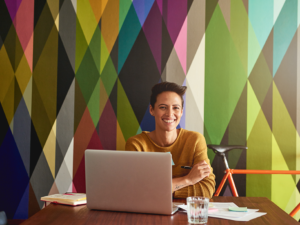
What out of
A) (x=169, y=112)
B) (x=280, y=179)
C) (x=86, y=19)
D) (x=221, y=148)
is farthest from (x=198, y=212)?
(x=86, y=19)

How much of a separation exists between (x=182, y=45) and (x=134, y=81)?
20.3 inches

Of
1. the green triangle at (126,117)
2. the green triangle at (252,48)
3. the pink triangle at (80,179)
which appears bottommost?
the pink triangle at (80,179)

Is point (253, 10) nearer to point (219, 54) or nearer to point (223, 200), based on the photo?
point (219, 54)

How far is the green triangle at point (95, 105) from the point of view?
2.39 metres

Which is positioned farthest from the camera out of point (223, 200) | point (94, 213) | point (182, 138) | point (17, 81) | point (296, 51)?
point (17, 81)

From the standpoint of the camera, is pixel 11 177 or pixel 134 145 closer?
pixel 134 145

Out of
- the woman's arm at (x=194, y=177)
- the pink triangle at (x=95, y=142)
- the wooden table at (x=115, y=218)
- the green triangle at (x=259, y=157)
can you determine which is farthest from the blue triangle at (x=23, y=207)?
the green triangle at (x=259, y=157)

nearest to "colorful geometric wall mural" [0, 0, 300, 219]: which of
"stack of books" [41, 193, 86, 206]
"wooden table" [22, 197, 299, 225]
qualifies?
"stack of books" [41, 193, 86, 206]

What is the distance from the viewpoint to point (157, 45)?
238 cm

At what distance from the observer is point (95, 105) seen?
2398mm

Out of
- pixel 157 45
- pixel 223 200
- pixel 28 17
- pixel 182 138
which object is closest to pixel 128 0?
pixel 157 45

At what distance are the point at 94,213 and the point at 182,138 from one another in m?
0.93

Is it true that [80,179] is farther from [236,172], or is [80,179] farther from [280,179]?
[280,179]

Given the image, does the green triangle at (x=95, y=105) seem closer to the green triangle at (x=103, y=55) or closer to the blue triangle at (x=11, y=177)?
the green triangle at (x=103, y=55)
